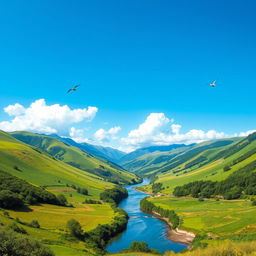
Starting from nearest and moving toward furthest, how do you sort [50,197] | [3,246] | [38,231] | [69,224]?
[3,246], [38,231], [69,224], [50,197]

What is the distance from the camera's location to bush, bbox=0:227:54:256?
30500mm

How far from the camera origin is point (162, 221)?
445 ft

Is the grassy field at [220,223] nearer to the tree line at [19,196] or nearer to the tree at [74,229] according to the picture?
the tree at [74,229]

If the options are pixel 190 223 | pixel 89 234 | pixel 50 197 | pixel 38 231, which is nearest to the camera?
pixel 38 231

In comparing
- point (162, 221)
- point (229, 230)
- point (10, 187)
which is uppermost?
point (10, 187)

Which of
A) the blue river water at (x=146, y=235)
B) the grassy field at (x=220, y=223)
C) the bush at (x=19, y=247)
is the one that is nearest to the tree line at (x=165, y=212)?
the grassy field at (x=220, y=223)

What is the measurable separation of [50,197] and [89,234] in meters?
52.7

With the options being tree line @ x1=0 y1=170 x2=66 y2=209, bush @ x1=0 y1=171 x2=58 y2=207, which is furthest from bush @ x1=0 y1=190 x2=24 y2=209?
bush @ x1=0 y1=171 x2=58 y2=207

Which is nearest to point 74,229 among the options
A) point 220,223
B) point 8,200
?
point 8,200

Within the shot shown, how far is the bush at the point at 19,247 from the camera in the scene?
30.5 m

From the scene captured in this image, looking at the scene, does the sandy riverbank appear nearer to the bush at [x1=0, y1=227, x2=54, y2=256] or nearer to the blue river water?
the blue river water

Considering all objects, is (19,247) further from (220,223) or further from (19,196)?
(220,223)

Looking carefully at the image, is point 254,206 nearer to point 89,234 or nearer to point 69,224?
point 89,234

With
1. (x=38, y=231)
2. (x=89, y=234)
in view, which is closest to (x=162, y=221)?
(x=89, y=234)
